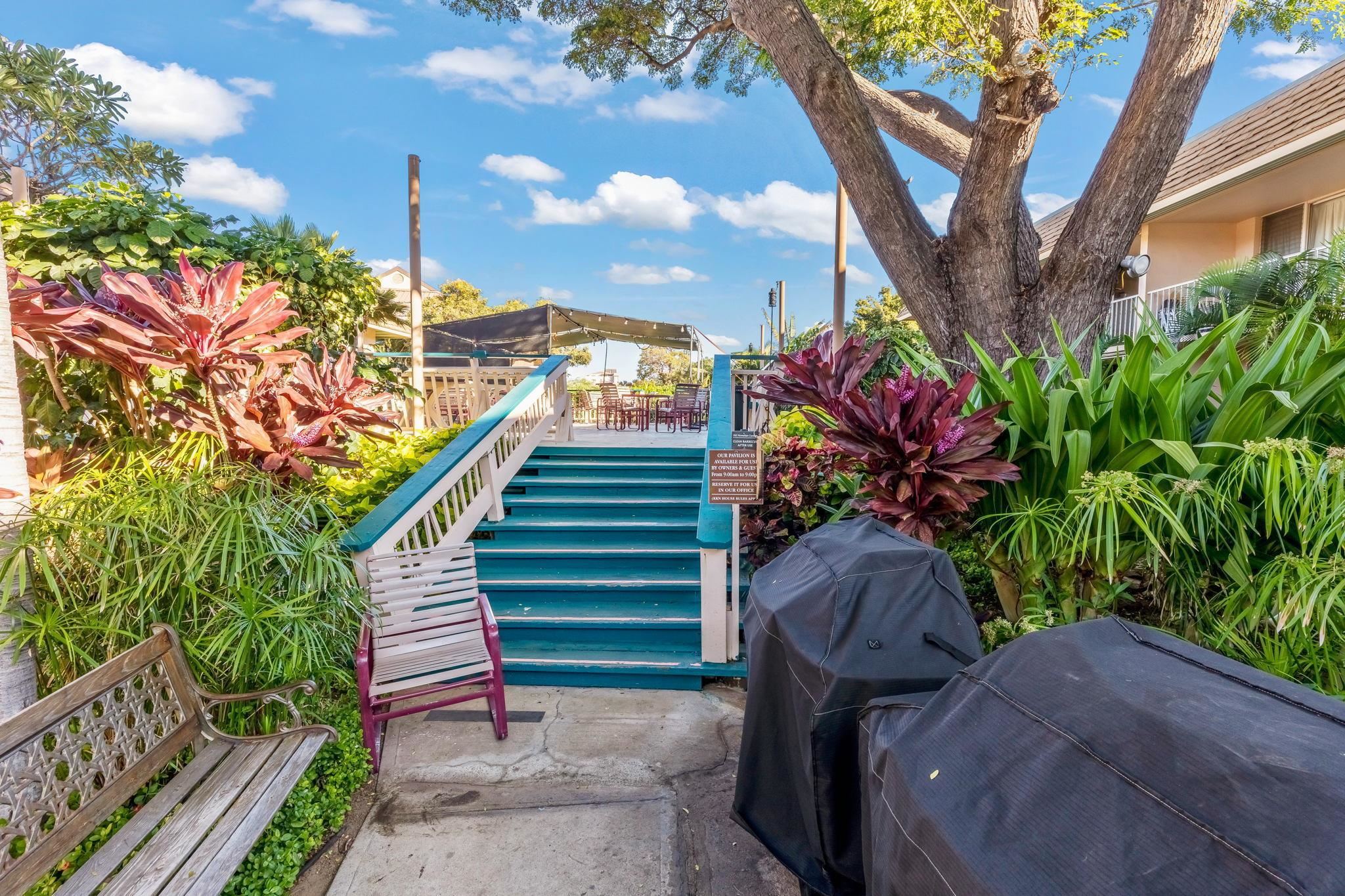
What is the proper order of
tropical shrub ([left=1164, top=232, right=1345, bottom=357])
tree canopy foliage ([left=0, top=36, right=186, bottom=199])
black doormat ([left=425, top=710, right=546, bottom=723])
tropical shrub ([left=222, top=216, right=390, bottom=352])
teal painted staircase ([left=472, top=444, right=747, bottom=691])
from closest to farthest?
black doormat ([left=425, top=710, right=546, bottom=723]) → teal painted staircase ([left=472, top=444, right=747, bottom=691]) → tropical shrub ([left=222, top=216, right=390, bottom=352]) → tropical shrub ([left=1164, top=232, right=1345, bottom=357]) → tree canopy foliage ([left=0, top=36, right=186, bottom=199])

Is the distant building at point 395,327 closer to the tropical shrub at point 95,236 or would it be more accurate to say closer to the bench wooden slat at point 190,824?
the tropical shrub at point 95,236

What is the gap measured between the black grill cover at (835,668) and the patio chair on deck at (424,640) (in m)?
1.67

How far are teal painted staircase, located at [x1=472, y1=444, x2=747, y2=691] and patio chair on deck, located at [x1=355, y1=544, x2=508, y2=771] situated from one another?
60 centimetres

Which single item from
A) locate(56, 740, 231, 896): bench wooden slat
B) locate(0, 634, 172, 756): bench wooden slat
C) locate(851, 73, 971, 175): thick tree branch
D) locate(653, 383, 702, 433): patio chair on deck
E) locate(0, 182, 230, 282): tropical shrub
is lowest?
locate(56, 740, 231, 896): bench wooden slat

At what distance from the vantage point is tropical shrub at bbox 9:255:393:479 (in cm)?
259

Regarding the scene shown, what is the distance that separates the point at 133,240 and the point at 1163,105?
22.7 ft

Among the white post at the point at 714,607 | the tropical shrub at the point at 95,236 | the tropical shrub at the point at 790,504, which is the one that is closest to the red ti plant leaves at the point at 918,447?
the tropical shrub at the point at 790,504

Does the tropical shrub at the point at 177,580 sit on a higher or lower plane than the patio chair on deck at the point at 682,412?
lower

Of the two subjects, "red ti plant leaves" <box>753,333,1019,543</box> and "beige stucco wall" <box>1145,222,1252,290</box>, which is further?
"beige stucco wall" <box>1145,222,1252,290</box>

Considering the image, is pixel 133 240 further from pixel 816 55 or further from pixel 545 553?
pixel 816 55

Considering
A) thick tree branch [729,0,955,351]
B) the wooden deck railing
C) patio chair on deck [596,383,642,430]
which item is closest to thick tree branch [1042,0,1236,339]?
thick tree branch [729,0,955,351]

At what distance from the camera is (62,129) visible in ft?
29.6

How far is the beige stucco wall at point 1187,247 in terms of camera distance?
11516 millimetres

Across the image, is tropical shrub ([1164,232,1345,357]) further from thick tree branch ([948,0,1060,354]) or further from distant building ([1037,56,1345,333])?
thick tree branch ([948,0,1060,354])
